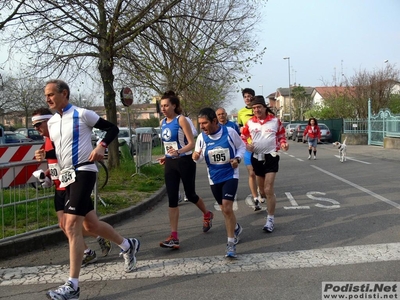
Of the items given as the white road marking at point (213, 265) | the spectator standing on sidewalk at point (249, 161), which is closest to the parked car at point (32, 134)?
the spectator standing on sidewalk at point (249, 161)

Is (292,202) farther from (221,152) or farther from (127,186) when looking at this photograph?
(127,186)

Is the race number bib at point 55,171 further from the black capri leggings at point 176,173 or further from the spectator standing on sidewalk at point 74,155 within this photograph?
the black capri leggings at point 176,173

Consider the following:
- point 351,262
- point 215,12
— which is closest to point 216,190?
point 351,262

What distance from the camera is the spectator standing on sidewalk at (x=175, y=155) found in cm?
555

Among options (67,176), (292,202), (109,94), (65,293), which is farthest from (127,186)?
A: (65,293)

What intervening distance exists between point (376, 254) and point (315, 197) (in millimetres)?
3869

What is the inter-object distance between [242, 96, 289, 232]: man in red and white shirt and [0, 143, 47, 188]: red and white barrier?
307 cm

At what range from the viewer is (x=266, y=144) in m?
6.37

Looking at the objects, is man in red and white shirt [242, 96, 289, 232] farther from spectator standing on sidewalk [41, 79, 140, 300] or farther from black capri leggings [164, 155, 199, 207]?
spectator standing on sidewalk [41, 79, 140, 300]

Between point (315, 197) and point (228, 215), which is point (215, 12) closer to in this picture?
point (315, 197)

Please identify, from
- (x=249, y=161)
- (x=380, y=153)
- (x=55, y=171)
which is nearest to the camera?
(x=55, y=171)

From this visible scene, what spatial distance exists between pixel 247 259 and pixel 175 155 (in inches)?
61.9

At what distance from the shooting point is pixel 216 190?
535cm

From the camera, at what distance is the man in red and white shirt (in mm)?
6180
